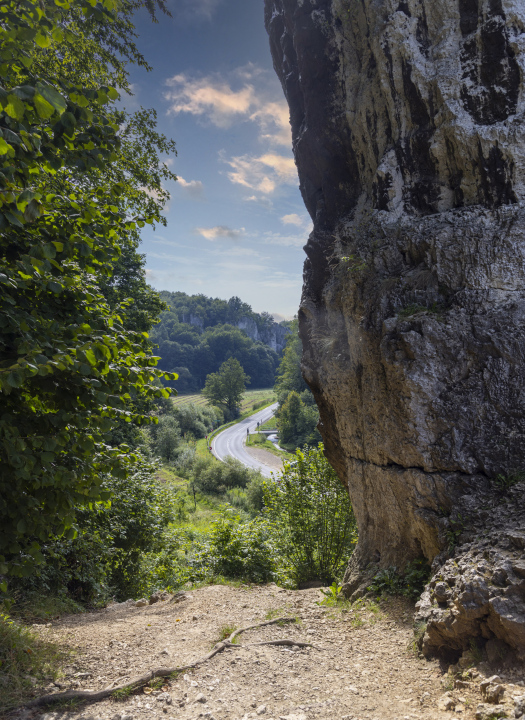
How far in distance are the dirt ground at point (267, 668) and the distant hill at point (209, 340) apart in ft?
296

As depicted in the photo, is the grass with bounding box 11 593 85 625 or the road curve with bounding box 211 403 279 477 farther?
the road curve with bounding box 211 403 279 477

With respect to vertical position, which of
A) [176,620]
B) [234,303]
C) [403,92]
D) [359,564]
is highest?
[234,303]

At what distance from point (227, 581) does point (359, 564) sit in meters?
3.55

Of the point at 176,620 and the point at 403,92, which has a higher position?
the point at 403,92

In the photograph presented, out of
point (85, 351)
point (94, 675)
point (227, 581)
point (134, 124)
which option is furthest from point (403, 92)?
point (227, 581)

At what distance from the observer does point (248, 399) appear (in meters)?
92.8

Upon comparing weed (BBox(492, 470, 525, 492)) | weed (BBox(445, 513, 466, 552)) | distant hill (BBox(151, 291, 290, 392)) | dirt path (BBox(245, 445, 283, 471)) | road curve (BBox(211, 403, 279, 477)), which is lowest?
dirt path (BBox(245, 445, 283, 471))

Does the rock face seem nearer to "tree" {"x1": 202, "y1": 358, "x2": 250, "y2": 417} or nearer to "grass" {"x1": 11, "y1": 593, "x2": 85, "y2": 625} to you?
"grass" {"x1": 11, "y1": 593, "x2": 85, "y2": 625}

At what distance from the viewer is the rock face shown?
5.34 metres

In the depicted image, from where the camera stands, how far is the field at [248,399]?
80.6 metres

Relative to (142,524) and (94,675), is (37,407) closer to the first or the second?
(94,675)

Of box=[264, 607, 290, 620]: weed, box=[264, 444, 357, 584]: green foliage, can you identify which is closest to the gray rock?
box=[264, 607, 290, 620]: weed

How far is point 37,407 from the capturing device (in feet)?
12.3

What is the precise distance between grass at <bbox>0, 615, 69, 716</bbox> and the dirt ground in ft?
0.52
